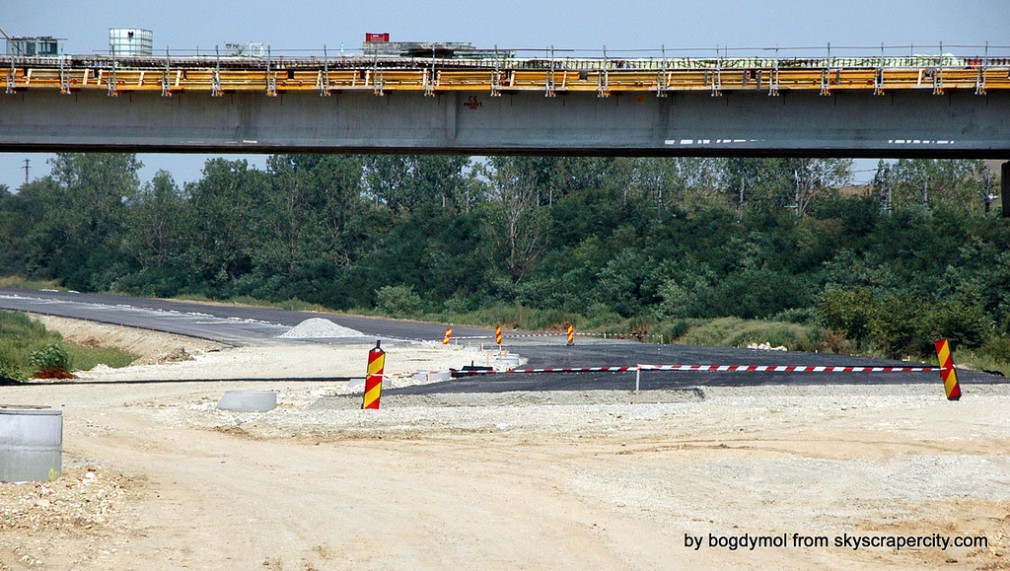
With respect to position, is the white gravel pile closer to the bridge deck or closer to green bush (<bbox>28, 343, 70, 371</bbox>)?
green bush (<bbox>28, 343, 70, 371</bbox>)

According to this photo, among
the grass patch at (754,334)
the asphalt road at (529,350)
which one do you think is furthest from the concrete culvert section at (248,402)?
the grass patch at (754,334)

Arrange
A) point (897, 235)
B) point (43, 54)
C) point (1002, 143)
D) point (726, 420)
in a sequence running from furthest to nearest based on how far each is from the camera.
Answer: point (897, 235)
point (43, 54)
point (1002, 143)
point (726, 420)

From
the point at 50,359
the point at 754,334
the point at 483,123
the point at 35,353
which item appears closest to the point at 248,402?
the point at 483,123

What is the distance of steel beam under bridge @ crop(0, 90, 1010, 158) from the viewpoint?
94.7 feet

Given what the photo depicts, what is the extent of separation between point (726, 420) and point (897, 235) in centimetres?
4451

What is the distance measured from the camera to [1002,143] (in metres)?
28.5

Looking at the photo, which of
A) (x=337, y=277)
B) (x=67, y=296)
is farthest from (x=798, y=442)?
(x=67, y=296)

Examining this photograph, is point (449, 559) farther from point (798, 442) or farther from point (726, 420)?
point (726, 420)

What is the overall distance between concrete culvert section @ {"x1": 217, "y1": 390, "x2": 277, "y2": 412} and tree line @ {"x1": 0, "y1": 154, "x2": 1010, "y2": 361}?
907 inches

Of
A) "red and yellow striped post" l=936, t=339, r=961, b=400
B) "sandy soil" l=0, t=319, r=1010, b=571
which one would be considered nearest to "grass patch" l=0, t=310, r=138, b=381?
"sandy soil" l=0, t=319, r=1010, b=571

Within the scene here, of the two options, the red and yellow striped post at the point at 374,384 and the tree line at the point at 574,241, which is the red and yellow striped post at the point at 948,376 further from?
the tree line at the point at 574,241

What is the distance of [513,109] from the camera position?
29.4 m

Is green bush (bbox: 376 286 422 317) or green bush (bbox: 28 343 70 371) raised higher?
green bush (bbox: 376 286 422 317)

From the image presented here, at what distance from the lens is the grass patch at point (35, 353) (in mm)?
31234
